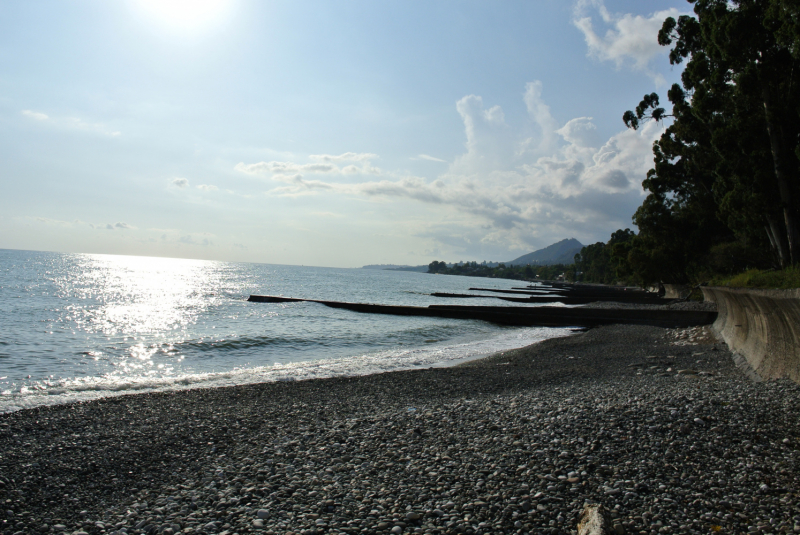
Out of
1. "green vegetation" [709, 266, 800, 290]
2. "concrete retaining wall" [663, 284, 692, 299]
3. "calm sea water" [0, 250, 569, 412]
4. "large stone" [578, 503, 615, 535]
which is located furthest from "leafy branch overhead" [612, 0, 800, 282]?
"concrete retaining wall" [663, 284, 692, 299]

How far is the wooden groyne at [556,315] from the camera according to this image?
23.6 metres

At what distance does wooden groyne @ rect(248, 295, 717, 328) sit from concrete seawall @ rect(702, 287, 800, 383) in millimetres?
10710

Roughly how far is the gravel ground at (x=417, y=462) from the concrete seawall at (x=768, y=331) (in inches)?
23.0

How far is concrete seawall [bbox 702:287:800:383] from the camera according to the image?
25.3 feet

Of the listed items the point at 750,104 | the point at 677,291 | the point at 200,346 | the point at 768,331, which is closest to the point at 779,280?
the point at 768,331

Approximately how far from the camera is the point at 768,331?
30.3 feet

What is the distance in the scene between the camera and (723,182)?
854 inches

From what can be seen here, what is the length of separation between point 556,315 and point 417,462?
26.1 metres

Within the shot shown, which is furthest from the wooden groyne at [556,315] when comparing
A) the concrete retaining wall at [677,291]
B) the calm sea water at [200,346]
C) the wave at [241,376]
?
the concrete retaining wall at [677,291]

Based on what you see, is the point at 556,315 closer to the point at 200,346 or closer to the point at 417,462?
the point at 200,346

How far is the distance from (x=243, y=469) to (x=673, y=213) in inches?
2001

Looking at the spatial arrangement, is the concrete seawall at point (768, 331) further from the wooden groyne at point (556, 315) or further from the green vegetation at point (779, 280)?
the wooden groyne at point (556, 315)

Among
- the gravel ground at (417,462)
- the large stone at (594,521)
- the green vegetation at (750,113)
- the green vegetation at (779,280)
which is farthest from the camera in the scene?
the green vegetation at (750,113)

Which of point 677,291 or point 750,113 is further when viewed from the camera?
point 677,291
